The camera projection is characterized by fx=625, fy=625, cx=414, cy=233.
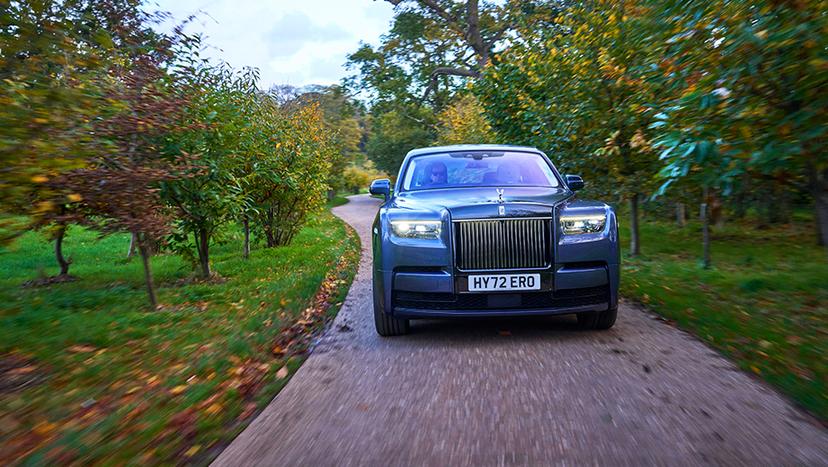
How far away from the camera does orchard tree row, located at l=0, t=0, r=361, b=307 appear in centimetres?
394

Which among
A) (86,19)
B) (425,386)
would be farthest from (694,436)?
(86,19)

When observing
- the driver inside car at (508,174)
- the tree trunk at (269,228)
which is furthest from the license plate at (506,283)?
the tree trunk at (269,228)

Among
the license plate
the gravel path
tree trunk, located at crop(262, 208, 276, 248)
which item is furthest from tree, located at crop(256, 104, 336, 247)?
the gravel path

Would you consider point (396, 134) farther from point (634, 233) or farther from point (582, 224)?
point (582, 224)

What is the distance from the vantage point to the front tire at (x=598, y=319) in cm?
540

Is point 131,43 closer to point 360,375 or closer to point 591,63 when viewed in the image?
point 360,375

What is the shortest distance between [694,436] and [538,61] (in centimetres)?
1094

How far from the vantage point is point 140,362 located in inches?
191

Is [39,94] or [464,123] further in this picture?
[464,123]

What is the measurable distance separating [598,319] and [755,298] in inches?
113

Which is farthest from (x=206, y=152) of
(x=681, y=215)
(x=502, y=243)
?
(x=681, y=215)

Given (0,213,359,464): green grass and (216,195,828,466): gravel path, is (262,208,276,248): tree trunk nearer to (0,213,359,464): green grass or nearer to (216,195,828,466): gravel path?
(0,213,359,464): green grass

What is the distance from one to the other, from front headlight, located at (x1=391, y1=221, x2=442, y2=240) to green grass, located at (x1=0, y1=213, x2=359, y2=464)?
4.34ft

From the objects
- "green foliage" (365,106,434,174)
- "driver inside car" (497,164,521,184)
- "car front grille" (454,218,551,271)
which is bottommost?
"car front grille" (454,218,551,271)
